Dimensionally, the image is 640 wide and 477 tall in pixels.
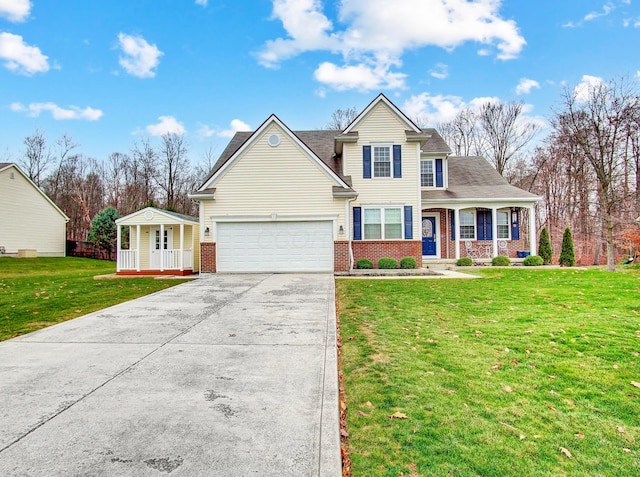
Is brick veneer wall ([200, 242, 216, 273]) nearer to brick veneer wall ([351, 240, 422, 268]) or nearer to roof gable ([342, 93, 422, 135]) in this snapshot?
brick veneer wall ([351, 240, 422, 268])

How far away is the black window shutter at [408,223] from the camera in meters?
16.2

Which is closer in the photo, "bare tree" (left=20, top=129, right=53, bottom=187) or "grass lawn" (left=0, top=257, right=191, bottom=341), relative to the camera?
"grass lawn" (left=0, top=257, right=191, bottom=341)

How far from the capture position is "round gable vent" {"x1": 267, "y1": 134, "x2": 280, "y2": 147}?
1485 cm

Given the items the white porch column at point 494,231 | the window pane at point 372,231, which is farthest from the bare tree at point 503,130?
the window pane at point 372,231

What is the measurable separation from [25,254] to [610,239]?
3451 centimetres

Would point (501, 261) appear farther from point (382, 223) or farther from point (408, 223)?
point (382, 223)

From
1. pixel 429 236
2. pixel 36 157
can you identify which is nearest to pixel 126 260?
pixel 429 236

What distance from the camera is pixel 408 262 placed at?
50.6ft

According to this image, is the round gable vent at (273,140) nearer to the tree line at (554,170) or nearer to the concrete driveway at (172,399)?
the concrete driveway at (172,399)

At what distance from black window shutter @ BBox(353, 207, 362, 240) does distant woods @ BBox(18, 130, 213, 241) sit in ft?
79.8

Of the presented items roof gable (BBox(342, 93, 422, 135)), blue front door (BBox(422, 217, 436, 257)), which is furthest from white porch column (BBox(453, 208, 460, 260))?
roof gable (BBox(342, 93, 422, 135))

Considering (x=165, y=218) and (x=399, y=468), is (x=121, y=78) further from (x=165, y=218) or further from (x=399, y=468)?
(x=399, y=468)

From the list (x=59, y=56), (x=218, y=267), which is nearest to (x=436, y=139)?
(x=218, y=267)

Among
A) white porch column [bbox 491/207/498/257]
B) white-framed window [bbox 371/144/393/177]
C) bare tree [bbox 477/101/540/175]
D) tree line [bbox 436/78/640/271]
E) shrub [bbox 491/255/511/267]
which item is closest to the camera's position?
white-framed window [bbox 371/144/393/177]
